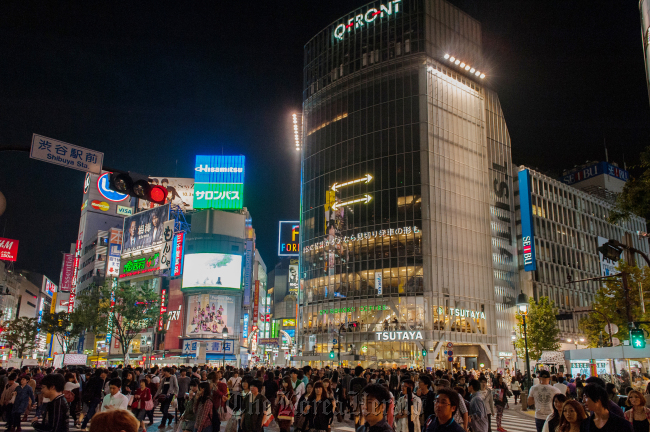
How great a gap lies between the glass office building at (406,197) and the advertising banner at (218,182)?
10.7m

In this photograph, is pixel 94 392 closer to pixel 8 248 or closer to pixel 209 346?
pixel 209 346

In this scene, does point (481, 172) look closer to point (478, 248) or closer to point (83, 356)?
point (478, 248)

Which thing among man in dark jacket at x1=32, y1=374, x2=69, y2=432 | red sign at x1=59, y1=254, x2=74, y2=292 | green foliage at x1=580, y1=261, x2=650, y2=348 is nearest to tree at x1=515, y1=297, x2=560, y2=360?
green foliage at x1=580, y1=261, x2=650, y2=348

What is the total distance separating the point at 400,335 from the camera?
198ft

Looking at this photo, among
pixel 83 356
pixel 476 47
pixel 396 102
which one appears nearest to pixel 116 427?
pixel 83 356

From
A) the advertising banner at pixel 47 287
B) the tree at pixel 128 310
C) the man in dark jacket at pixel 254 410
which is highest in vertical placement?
the advertising banner at pixel 47 287

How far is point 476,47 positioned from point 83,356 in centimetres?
6377

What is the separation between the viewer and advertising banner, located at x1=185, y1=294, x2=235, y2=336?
67.1m

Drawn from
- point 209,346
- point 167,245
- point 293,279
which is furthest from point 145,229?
point 293,279

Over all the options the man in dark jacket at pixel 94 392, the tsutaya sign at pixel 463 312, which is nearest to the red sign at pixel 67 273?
the tsutaya sign at pixel 463 312

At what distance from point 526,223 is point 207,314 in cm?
4517

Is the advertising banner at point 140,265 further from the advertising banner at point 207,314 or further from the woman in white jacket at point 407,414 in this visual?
the woman in white jacket at point 407,414

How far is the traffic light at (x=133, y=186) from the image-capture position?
11625 millimetres

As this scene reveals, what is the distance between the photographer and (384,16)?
70.8m
